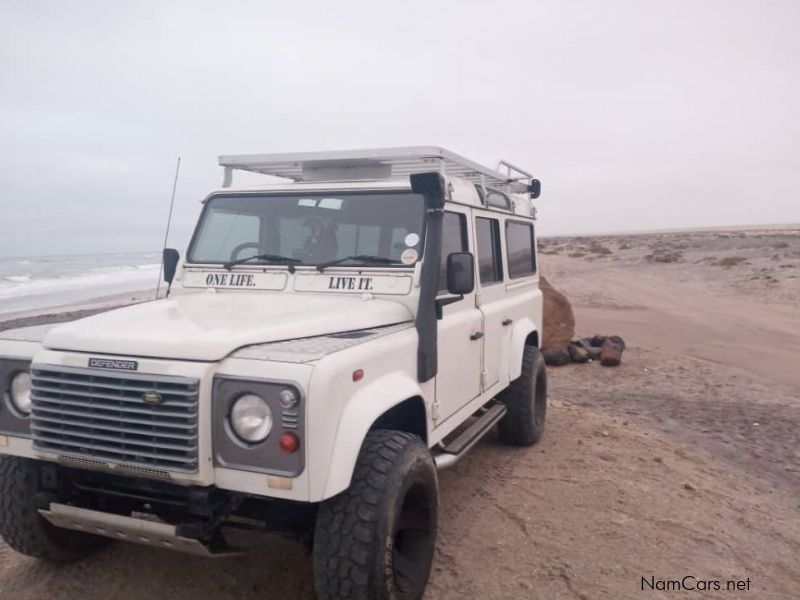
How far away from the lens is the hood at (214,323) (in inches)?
113

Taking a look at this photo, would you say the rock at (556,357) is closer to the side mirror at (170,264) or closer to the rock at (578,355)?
the rock at (578,355)

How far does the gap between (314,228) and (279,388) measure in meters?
1.75

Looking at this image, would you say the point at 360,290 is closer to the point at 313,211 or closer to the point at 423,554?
the point at 313,211

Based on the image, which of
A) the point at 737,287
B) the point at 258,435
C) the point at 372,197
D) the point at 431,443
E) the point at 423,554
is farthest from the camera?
the point at 737,287

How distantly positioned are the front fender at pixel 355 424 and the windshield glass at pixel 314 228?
0.99m

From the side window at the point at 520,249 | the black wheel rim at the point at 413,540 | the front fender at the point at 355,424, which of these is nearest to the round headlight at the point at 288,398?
the front fender at the point at 355,424

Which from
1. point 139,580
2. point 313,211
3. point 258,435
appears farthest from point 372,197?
point 139,580

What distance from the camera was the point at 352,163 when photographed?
4750 millimetres

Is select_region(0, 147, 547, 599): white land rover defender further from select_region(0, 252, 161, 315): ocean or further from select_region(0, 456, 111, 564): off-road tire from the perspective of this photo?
select_region(0, 252, 161, 315): ocean

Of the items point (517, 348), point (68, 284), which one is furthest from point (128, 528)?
point (68, 284)

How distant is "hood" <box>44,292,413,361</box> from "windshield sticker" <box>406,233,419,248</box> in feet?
1.26

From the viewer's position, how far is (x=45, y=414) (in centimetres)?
296

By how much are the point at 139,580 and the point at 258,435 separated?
1.50 m

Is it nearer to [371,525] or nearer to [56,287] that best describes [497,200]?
[371,525]
